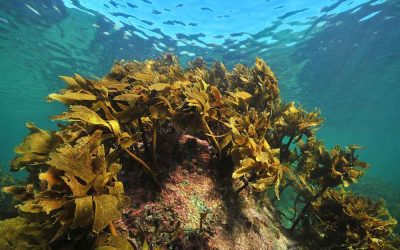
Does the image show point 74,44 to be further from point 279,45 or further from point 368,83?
point 368,83

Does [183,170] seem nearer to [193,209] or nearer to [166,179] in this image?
[166,179]

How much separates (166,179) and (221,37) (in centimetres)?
1570

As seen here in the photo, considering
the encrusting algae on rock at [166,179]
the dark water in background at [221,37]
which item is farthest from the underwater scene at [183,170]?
the dark water in background at [221,37]

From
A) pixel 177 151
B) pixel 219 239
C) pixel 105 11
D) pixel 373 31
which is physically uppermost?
pixel 373 31

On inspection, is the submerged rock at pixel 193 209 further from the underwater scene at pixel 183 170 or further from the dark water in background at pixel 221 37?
the dark water in background at pixel 221 37

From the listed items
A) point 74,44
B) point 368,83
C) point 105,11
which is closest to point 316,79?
point 368,83

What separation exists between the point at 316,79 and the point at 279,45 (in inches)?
340

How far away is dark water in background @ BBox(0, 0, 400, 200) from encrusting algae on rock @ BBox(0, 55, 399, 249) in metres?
12.4

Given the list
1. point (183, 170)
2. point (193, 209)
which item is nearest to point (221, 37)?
point (183, 170)

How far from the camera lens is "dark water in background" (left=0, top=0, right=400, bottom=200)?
46.9 ft

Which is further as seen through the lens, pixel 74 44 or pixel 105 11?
pixel 74 44

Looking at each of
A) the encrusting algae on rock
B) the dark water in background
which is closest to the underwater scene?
the encrusting algae on rock

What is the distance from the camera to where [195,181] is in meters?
2.43

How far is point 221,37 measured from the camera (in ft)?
54.7
